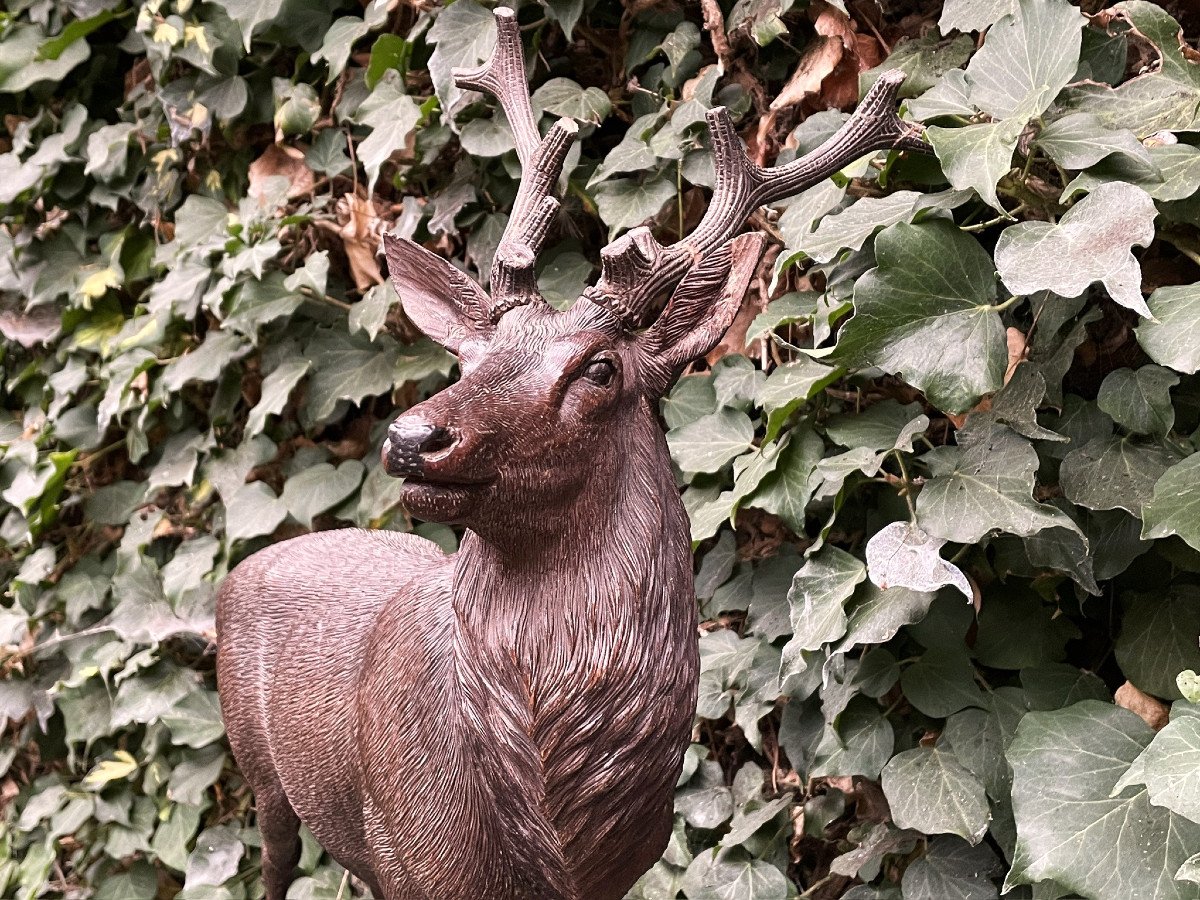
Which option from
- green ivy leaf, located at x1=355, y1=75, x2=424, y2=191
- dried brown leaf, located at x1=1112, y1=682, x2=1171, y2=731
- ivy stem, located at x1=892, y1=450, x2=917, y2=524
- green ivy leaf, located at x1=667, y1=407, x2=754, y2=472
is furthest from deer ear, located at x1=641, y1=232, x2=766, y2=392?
green ivy leaf, located at x1=355, y1=75, x2=424, y2=191

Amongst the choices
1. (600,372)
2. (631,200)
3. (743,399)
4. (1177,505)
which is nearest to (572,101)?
(631,200)

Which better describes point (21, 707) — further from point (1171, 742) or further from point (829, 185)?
point (1171, 742)

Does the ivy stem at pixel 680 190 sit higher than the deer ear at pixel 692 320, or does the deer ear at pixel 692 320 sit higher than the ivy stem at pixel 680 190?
the deer ear at pixel 692 320

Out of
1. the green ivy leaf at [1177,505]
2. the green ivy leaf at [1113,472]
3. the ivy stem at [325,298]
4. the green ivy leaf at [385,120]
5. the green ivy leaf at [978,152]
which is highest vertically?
the green ivy leaf at [978,152]

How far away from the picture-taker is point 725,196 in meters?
1.04

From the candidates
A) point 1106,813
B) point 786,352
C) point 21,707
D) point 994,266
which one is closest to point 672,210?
point 786,352

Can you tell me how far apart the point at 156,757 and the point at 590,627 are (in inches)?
58.0

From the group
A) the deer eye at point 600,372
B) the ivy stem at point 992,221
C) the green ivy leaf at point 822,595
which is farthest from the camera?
the green ivy leaf at point 822,595

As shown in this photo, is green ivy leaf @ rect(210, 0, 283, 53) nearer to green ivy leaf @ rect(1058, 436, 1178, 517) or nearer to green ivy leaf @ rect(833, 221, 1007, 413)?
green ivy leaf @ rect(833, 221, 1007, 413)

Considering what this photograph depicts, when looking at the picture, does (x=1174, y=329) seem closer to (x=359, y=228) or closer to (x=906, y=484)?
(x=906, y=484)

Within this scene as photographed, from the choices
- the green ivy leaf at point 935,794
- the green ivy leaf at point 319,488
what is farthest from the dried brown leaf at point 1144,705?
the green ivy leaf at point 319,488

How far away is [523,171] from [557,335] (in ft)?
0.72

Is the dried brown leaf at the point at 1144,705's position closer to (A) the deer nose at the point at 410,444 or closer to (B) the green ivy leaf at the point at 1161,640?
(B) the green ivy leaf at the point at 1161,640

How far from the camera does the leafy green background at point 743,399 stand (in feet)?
3.81
